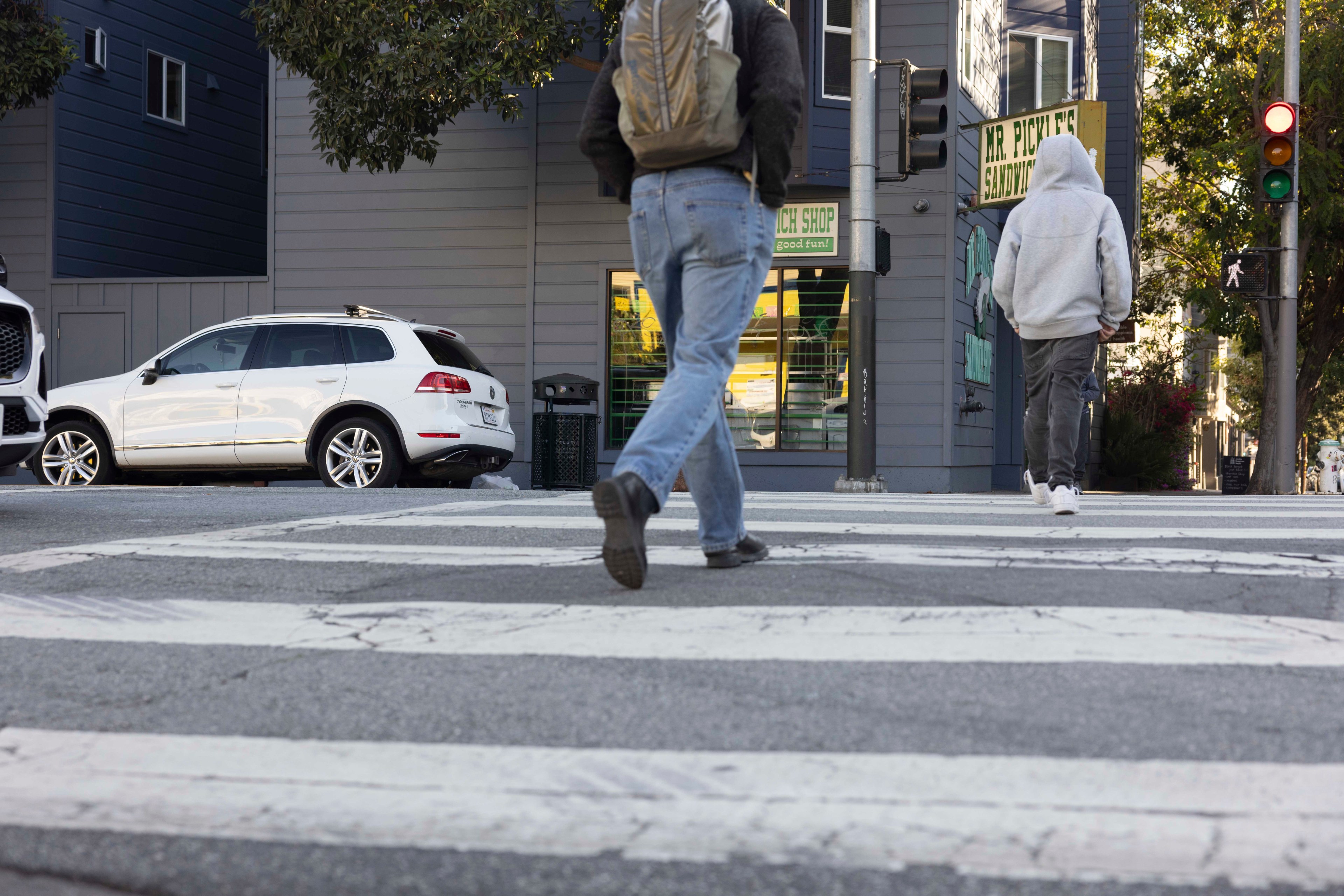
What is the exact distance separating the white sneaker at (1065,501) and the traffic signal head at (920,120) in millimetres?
5703

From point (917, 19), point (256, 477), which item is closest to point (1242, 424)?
point (917, 19)

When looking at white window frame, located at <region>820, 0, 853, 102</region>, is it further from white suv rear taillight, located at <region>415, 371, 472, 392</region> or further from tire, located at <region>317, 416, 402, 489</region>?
tire, located at <region>317, 416, 402, 489</region>

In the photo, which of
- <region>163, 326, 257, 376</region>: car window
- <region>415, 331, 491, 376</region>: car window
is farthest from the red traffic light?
<region>163, 326, 257, 376</region>: car window

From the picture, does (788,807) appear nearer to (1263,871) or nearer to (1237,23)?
(1263,871)

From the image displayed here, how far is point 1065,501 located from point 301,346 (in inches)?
305

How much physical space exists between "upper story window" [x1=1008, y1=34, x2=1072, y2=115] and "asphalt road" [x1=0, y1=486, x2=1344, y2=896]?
60.6ft

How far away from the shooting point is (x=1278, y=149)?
13.3m

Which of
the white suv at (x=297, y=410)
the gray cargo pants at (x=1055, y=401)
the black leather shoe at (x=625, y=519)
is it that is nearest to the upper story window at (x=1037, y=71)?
the white suv at (x=297, y=410)

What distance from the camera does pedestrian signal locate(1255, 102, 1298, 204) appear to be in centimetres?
1331

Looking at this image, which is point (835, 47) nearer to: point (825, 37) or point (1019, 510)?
point (825, 37)

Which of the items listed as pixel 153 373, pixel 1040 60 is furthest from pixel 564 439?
pixel 1040 60

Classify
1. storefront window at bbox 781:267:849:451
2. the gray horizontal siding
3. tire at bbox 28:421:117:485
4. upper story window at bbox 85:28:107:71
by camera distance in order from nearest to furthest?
tire at bbox 28:421:117:485 → storefront window at bbox 781:267:849:451 → the gray horizontal siding → upper story window at bbox 85:28:107:71

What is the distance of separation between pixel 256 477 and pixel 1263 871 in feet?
39.2

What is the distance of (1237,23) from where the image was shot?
80.3ft
